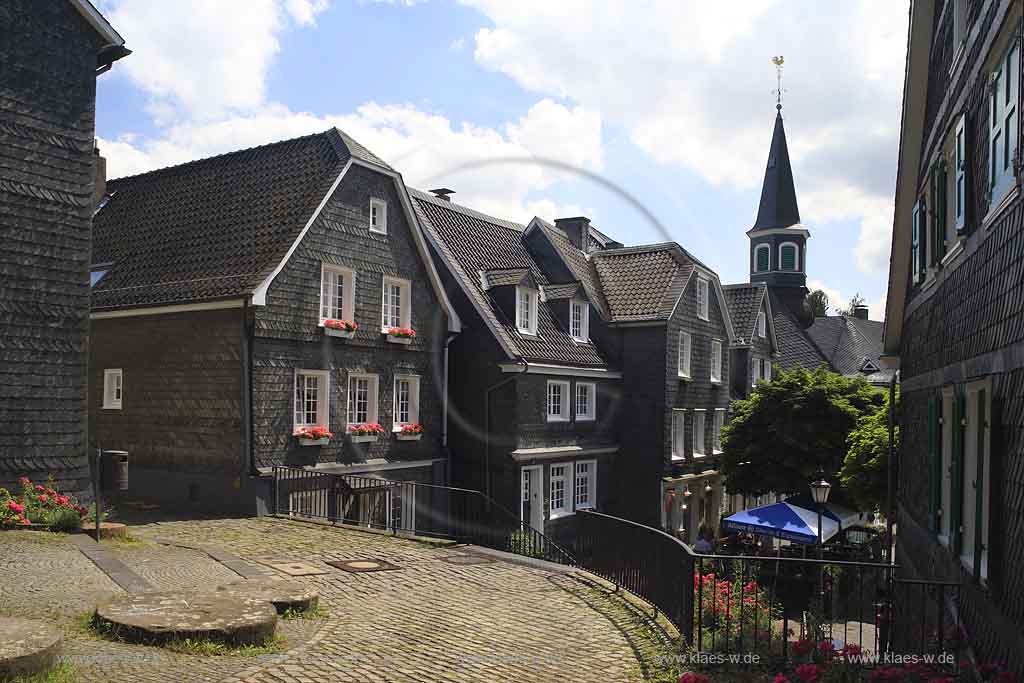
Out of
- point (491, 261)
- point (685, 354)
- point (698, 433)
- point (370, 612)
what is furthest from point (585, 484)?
point (370, 612)

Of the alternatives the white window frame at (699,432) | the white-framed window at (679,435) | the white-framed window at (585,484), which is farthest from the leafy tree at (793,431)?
the white-framed window at (585,484)

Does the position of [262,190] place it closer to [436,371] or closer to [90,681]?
[436,371]

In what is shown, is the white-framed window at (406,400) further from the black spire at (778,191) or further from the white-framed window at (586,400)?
the black spire at (778,191)

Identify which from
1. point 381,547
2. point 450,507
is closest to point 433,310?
point 450,507

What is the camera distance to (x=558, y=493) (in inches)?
1097

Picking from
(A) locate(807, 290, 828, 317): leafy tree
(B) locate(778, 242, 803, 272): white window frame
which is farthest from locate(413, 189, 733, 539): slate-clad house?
(A) locate(807, 290, 828, 317): leafy tree

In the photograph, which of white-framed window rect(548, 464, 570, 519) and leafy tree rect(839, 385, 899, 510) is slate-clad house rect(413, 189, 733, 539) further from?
leafy tree rect(839, 385, 899, 510)

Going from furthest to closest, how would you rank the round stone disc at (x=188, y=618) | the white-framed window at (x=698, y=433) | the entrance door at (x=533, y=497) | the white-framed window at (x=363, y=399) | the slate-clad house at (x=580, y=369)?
the white-framed window at (x=698, y=433) → the entrance door at (x=533, y=497) → the slate-clad house at (x=580, y=369) → the white-framed window at (x=363, y=399) → the round stone disc at (x=188, y=618)

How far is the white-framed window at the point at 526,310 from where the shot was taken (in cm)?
2706

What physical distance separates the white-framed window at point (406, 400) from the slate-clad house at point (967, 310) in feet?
41.8

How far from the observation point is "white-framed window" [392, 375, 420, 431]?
78.0ft

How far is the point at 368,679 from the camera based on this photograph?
8.23 metres

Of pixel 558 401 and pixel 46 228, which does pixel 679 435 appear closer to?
pixel 558 401

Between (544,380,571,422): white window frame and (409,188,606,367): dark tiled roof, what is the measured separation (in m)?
0.68
